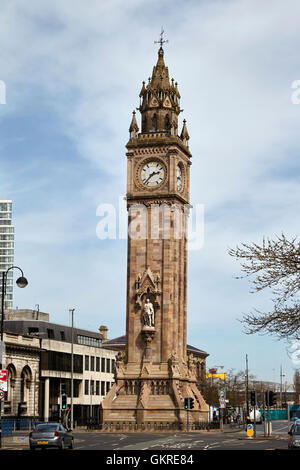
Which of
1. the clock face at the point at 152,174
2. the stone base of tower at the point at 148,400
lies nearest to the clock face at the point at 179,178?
the clock face at the point at 152,174

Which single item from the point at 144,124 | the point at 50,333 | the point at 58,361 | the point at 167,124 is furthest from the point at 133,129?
the point at 50,333

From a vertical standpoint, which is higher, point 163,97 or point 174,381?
point 163,97

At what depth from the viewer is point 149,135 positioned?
8825 centimetres

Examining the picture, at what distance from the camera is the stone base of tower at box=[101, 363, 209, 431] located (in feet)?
257

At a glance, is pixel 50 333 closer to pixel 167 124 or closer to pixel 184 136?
pixel 184 136

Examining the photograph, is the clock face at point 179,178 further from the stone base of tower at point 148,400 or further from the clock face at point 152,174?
the stone base of tower at point 148,400

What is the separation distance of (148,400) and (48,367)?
1334 inches

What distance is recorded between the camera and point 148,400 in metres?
79.7

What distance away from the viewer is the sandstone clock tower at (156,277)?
80.1 metres

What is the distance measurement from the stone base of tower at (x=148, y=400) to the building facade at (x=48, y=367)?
65.4 ft

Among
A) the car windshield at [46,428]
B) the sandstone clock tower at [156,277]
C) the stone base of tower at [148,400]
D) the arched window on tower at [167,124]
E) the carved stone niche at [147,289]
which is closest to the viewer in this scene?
the car windshield at [46,428]
